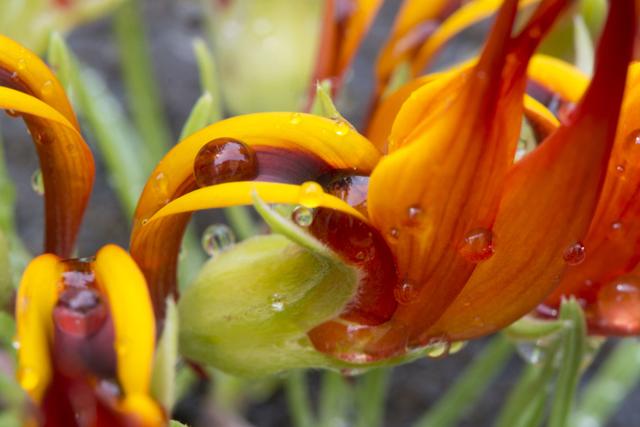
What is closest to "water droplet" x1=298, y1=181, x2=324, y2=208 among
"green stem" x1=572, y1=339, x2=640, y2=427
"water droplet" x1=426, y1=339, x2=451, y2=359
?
"water droplet" x1=426, y1=339, x2=451, y2=359

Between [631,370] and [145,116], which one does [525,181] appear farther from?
[145,116]

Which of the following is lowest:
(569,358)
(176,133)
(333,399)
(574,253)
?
(333,399)

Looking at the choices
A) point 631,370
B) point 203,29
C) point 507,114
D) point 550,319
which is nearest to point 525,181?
point 507,114

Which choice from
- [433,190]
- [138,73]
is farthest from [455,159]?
[138,73]

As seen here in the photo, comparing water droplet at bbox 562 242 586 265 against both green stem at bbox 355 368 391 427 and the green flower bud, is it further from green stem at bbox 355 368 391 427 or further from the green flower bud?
green stem at bbox 355 368 391 427

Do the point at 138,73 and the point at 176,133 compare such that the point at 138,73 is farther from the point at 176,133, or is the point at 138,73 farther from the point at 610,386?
the point at 610,386

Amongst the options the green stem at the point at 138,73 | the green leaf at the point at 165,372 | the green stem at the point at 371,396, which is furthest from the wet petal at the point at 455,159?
the green stem at the point at 138,73
